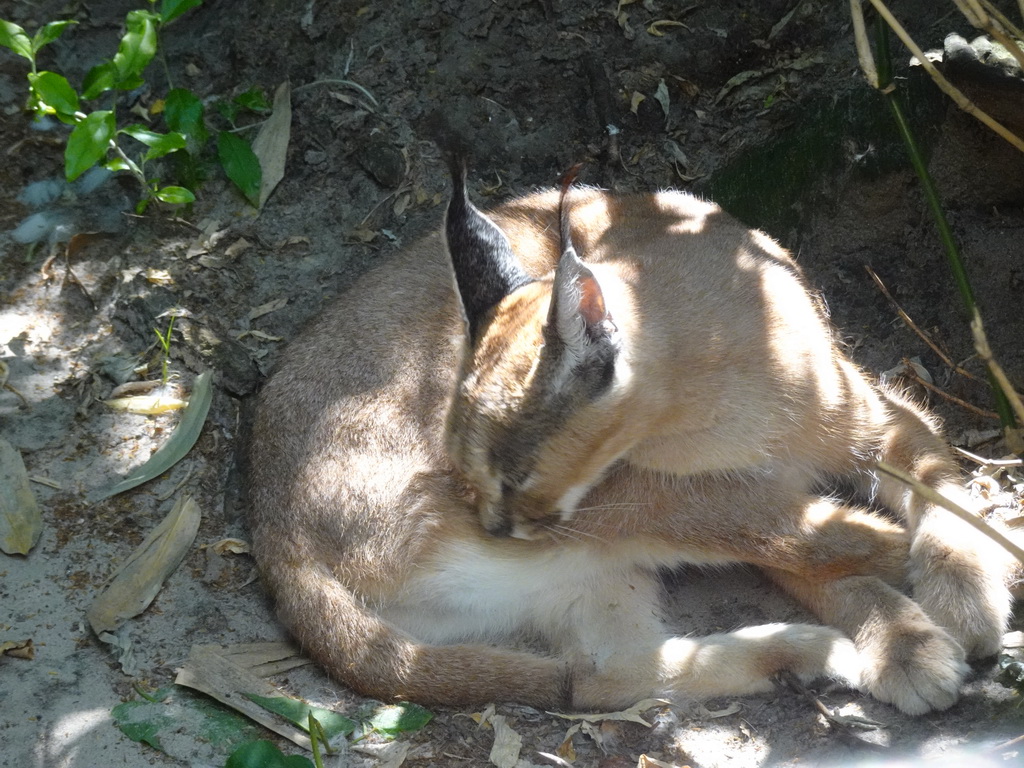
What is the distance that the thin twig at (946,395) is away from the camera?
412 centimetres

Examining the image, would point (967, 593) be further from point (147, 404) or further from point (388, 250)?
point (147, 404)

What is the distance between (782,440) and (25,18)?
464cm

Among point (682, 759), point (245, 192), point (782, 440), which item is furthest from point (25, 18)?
point (682, 759)

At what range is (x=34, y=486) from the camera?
4.26 metres

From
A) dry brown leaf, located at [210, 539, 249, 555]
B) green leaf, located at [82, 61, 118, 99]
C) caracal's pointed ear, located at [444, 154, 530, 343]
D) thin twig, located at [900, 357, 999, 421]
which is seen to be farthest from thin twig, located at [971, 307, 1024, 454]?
green leaf, located at [82, 61, 118, 99]

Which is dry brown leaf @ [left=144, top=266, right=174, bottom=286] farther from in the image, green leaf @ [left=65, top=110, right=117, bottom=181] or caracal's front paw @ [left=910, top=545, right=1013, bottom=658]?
caracal's front paw @ [left=910, top=545, right=1013, bottom=658]

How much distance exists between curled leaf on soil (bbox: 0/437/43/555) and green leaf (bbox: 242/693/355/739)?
1181 mm

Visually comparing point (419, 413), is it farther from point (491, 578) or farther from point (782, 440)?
point (782, 440)

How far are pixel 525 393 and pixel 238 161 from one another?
2.52 m

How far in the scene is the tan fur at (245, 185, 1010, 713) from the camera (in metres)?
3.68

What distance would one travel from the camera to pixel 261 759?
316 cm

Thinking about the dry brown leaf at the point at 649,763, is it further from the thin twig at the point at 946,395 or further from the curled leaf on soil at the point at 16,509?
the curled leaf on soil at the point at 16,509

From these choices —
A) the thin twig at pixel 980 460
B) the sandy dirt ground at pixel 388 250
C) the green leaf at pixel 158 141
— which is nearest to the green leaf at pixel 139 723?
the sandy dirt ground at pixel 388 250

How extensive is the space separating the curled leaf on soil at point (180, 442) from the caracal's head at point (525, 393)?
4.40 feet
